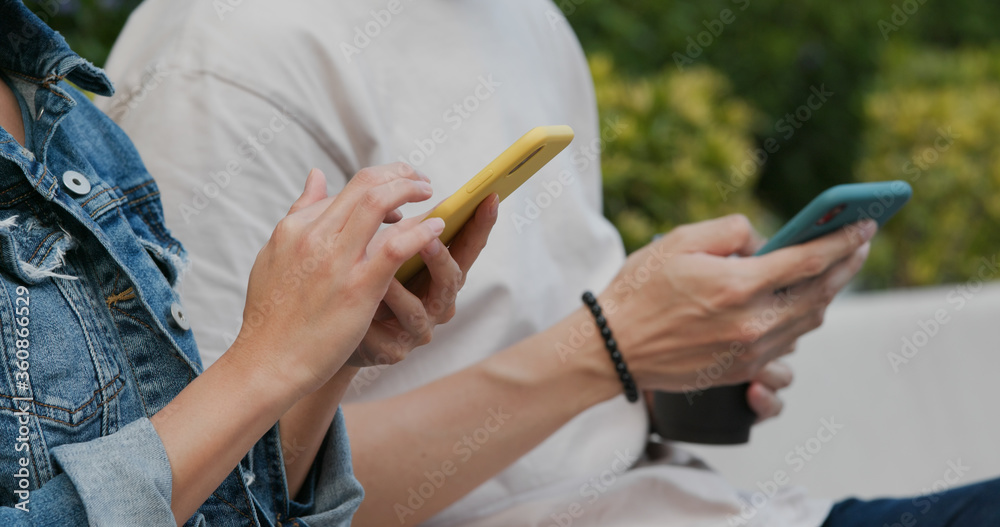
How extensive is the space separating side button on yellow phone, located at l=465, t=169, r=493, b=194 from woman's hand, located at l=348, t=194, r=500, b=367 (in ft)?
0.09

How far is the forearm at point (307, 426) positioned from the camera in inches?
30.7

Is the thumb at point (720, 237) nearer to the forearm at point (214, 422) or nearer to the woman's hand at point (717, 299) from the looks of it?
the woman's hand at point (717, 299)

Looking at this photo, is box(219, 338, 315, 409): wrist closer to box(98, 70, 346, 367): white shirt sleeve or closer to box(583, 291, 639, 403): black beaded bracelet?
box(98, 70, 346, 367): white shirt sleeve

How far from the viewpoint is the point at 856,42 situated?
3.42 metres

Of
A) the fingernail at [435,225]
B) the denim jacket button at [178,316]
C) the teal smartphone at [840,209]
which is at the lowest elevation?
the teal smartphone at [840,209]

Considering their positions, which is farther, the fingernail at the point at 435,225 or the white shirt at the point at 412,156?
the white shirt at the point at 412,156

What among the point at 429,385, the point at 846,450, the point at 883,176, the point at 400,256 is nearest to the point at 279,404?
the point at 400,256

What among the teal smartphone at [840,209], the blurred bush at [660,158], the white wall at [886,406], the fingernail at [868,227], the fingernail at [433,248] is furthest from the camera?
the blurred bush at [660,158]

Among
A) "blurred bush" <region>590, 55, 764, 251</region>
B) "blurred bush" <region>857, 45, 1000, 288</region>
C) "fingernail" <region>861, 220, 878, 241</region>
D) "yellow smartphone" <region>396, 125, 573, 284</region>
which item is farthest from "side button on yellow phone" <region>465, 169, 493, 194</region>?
"blurred bush" <region>857, 45, 1000, 288</region>

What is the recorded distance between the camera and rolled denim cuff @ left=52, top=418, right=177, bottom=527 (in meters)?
0.56

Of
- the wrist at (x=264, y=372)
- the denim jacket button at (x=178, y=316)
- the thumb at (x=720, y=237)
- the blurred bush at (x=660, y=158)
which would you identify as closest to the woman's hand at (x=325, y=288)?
the wrist at (x=264, y=372)

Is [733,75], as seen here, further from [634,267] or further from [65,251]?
[65,251]

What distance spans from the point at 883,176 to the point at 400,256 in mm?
2572

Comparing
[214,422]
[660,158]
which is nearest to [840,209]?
[214,422]
